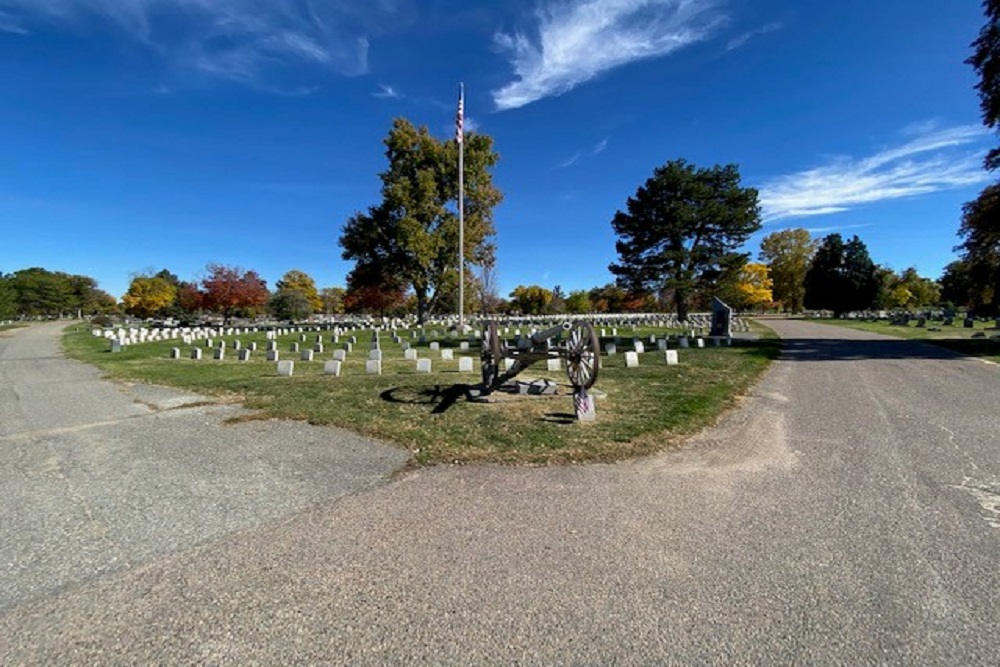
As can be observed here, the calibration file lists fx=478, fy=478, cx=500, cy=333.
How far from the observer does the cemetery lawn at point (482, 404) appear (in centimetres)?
536

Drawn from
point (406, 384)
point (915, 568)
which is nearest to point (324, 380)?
point (406, 384)

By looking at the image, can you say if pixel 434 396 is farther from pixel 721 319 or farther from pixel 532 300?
pixel 532 300

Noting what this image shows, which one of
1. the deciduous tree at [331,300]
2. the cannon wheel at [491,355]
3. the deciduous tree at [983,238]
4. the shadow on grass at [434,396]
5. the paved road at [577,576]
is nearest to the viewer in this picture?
the paved road at [577,576]

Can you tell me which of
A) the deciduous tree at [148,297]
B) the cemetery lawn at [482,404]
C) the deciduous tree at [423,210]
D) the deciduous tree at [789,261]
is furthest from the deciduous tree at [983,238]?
the deciduous tree at [148,297]

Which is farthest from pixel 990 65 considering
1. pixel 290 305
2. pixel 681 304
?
pixel 290 305

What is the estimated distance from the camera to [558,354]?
7211mm

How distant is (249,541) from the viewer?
3.24m

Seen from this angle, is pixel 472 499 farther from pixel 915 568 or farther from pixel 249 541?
pixel 915 568

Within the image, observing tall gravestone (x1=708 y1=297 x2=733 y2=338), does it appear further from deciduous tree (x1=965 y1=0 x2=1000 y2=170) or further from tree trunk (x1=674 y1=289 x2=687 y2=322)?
Answer: tree trunk (x1=674 y1=289 x2=687 y2=322)

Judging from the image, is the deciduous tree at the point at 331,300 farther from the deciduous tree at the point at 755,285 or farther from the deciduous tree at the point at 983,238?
the deciduous tree at the point at 983,238

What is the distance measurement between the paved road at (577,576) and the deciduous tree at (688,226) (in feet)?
120

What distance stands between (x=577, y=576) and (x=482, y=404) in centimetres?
490

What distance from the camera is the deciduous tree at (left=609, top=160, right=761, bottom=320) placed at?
38938mm

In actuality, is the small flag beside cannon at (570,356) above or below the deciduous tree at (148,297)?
below
